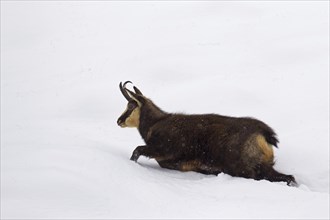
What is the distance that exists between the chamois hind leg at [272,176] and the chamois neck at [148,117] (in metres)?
2.26

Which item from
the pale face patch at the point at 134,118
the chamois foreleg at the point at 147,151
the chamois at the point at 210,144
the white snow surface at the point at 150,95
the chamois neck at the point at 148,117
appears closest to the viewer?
the white snow surface at the point at 150,95

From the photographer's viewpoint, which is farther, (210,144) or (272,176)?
(210,144)

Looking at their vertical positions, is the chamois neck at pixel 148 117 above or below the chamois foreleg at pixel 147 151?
above

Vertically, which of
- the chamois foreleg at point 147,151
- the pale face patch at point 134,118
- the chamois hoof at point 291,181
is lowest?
the chamois hoof at point 291,181

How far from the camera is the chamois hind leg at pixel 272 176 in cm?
791

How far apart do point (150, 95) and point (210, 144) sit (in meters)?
7.25

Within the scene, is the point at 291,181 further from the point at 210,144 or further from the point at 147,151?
the point at 147,151

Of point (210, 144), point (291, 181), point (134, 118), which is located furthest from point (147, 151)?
point (291, 181)

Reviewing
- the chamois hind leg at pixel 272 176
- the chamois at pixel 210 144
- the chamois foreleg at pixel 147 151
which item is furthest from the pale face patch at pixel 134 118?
the chamois hind leg at pixel 272 176

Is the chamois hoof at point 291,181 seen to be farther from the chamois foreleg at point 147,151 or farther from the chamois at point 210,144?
the chamois foreleg at point 147,151

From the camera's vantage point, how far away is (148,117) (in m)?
9.48

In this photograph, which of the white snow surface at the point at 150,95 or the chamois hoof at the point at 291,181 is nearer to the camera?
the white snow surface at the point at 150,95

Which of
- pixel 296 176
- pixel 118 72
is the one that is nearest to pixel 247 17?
pixel 118 72

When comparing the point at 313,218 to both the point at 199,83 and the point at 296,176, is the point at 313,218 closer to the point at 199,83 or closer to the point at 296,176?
the point at 296,176
